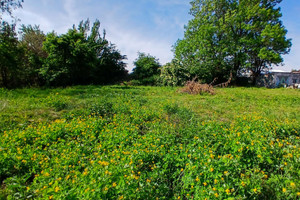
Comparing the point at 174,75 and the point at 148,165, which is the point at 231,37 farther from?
the point at 148,165

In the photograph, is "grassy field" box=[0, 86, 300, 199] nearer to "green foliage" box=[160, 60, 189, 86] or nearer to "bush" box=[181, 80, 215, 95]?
"bush" box=[181, 80, 215, 95]

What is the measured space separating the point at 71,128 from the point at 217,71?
1824cm

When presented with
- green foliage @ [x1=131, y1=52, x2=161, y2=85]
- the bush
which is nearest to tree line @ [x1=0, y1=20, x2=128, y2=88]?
green foliage @ [x1=131, y1=52, x2=161, y2=85]

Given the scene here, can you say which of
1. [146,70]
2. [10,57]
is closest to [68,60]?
[10,57]

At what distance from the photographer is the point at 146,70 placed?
62.0ft

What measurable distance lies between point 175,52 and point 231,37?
6132mm

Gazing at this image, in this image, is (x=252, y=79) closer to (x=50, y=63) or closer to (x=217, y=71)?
(x=217, y=71)

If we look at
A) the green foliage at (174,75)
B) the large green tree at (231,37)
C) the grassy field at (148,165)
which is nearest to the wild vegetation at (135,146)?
the grassy field at (148,165)

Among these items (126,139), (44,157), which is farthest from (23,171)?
(126,139)

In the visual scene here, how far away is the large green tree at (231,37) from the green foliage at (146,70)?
3.26 metres

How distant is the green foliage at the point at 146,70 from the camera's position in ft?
58.8

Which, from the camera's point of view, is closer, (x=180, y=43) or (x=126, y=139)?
(x=126, y=139)

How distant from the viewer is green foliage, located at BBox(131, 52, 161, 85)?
17.9 meters

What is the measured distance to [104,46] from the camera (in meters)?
19.5
